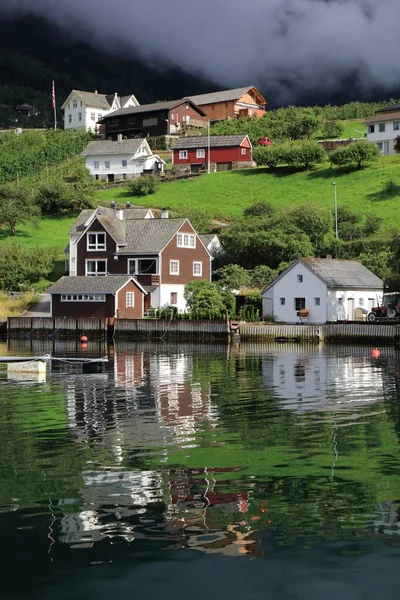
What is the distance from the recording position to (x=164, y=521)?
687 inches

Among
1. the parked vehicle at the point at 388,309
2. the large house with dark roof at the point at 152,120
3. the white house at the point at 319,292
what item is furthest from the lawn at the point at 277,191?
the large house with dark roof at the point at 152,120

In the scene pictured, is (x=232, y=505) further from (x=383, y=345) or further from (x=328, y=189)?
(x=328, y=189)

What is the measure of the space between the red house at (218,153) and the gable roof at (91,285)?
195ft

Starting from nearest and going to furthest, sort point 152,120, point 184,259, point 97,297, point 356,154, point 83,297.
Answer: point 97,297 → point 83,297 → point 184,259 → point 356,154 → point 152,120

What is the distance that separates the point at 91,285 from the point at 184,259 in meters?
11.2

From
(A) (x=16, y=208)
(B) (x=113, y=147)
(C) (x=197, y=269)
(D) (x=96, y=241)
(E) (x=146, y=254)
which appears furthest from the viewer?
(B) (x=113, y=147)

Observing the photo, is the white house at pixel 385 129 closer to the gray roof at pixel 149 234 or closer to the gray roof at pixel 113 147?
the gray roof at pixel 113 147

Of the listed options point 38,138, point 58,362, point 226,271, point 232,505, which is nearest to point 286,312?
point 226,271

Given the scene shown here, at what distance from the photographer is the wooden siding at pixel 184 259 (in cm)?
8469

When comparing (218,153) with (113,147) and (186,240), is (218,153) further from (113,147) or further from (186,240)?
(186,240)

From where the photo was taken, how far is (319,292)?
2953 inches

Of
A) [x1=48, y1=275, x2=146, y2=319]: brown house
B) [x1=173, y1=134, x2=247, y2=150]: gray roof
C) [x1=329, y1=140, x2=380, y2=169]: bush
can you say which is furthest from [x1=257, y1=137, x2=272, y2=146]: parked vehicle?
[x1=48, y1=275, x2=146, y2=319]: brown house

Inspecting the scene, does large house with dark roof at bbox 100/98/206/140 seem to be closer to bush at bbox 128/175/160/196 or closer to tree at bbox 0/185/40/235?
bush at bbox 128/175/160/196

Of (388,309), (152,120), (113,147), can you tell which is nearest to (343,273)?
(388,309)
